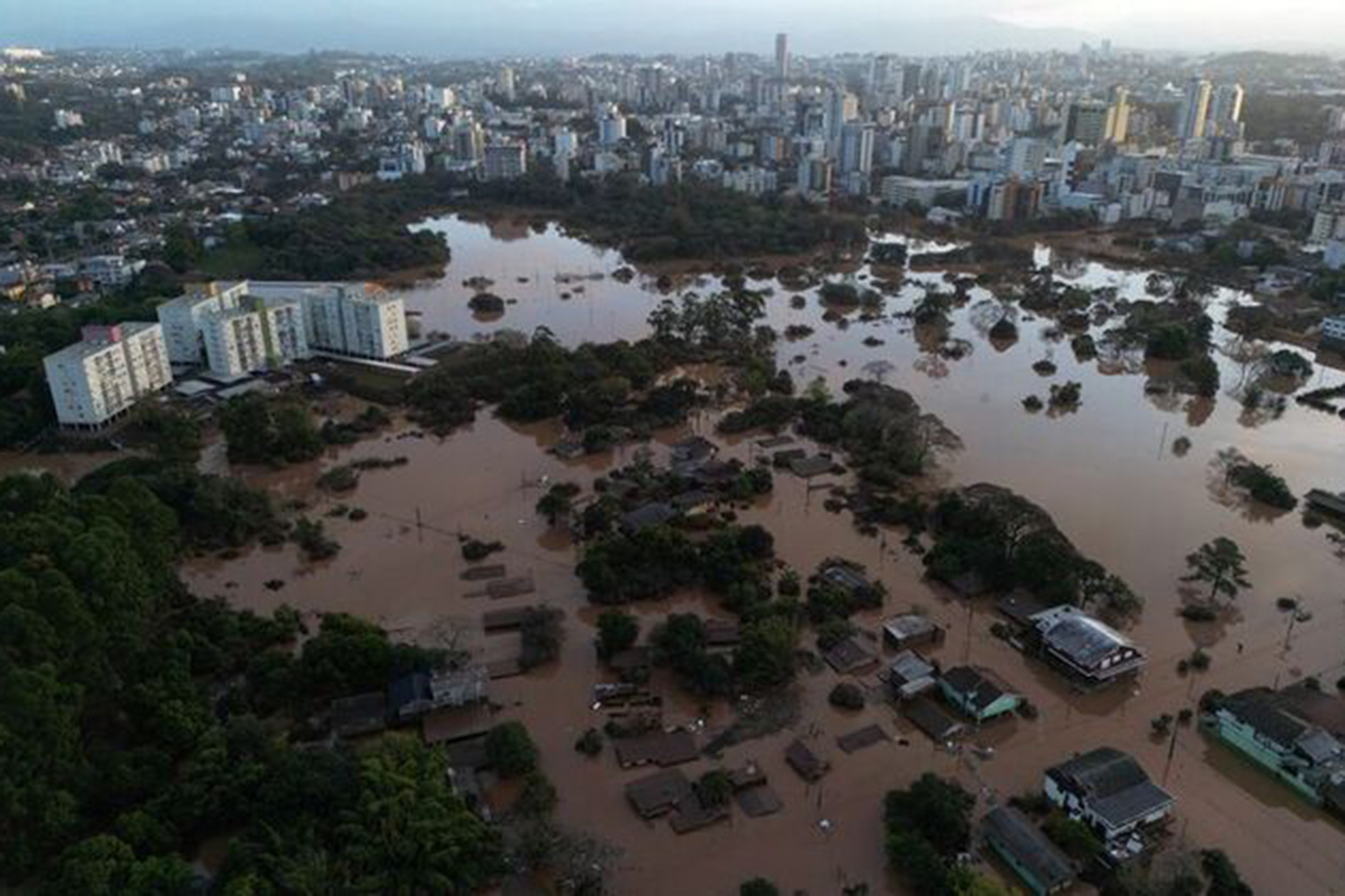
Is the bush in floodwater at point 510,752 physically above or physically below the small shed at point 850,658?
above

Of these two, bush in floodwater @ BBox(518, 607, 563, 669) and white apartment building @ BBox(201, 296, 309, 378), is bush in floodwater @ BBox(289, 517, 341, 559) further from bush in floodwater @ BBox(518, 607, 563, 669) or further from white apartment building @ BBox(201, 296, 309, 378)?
white apartment building @ BBox(201, 296, 309, 378)

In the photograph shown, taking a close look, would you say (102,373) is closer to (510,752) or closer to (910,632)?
(510,752)

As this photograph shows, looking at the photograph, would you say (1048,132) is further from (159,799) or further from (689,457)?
(159,799)

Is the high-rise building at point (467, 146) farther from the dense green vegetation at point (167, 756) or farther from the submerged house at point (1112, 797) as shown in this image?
the submerged house at point (1112, 797)

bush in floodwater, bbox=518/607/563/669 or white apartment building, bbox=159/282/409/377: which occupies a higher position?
white apartment building, bbox=159/282/409/377

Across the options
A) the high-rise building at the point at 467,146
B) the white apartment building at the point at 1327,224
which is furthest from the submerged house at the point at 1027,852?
the high-rise building at the point at 467,146

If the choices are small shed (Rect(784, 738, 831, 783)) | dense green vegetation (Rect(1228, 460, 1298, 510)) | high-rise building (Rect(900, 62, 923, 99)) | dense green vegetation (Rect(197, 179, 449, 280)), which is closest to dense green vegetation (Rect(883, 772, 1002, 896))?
small shed (Rect(784, 738, 831, 783))

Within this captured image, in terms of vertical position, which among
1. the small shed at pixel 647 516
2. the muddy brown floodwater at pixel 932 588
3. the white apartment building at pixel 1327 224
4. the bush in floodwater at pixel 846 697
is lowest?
the muddy brown floodwater at pixel 932 588
